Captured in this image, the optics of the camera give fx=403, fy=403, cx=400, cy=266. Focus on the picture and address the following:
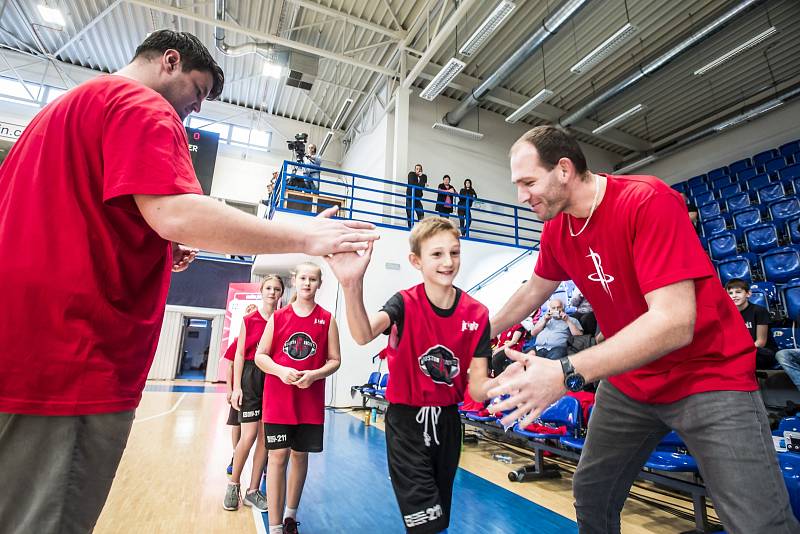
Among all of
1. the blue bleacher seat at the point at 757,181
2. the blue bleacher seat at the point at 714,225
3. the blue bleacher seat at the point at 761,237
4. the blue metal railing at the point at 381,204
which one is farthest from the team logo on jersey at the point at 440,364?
the blue bleacher seat at the point at 757,181

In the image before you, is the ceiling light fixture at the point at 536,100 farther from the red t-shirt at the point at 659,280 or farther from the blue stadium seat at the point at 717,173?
the red t-shirt at the point at 659,280

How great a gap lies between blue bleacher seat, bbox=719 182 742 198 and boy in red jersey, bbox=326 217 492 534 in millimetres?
11514

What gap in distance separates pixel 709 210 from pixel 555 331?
24.1 ft

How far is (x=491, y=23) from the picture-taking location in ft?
23.1

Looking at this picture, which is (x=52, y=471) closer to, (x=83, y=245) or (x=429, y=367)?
(x=83, y=245)

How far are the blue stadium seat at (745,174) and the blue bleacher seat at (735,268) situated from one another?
15.0 ft

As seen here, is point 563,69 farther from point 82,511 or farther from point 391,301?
point 82,511

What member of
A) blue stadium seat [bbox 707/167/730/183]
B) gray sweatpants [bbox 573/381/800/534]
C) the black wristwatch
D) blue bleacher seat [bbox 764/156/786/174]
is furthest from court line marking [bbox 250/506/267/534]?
blue stadium seat [bbox 707/167/730/183]

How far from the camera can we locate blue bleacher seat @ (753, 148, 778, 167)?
1036 cm

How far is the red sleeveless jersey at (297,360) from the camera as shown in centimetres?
270

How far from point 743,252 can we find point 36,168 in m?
10.6

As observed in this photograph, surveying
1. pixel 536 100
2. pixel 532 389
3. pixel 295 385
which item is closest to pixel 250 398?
pixel 295 385

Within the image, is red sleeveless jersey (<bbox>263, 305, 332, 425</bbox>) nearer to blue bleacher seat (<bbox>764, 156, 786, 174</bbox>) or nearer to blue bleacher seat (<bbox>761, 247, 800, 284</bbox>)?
blue bleacher seat (<bbox>761, 247, 800, 284</bbox>)

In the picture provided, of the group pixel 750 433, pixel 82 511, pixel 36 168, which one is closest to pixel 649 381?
pixel 750 433
